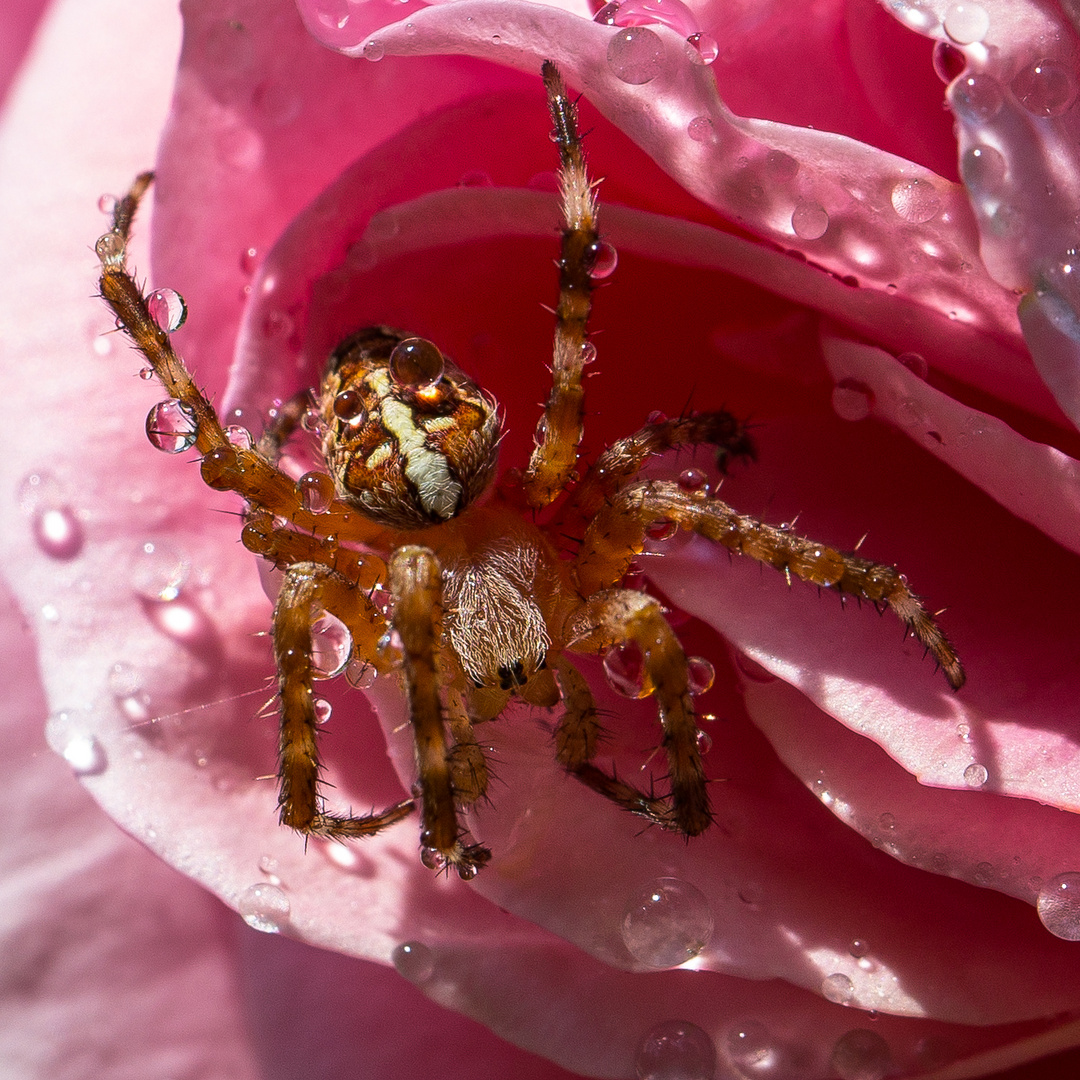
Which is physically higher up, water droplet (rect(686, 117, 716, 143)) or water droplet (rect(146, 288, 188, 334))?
water droplet (rect(686, 117, 716, 143))

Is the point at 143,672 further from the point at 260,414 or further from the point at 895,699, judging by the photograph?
the point at 895,699

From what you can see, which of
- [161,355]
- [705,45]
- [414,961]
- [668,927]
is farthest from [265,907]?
[705,45]

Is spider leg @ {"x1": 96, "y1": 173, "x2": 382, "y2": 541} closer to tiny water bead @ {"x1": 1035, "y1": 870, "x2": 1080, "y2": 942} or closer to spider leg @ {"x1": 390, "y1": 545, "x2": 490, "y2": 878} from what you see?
A: spider leg @ {"x1": 390, "y1": 545, "x2": 490, "y2": 878}

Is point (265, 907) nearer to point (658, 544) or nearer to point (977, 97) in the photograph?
point (658, 544)

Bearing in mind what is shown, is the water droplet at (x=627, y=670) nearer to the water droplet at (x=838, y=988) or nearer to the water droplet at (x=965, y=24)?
the water droplet at (x=838, y=988)

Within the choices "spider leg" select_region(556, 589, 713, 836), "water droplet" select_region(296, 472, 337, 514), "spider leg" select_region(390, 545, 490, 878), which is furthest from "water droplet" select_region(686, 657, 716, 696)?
"water droplet" select_region(296, 472, 337, 514)

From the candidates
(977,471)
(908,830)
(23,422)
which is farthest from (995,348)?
(23,422)
